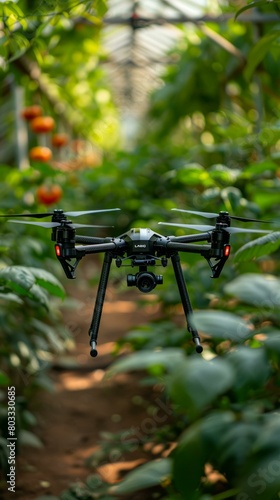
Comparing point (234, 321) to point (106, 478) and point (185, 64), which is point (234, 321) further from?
point (185, 64)

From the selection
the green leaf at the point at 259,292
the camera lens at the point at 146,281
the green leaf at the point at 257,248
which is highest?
the green leaf at the point at 257,248

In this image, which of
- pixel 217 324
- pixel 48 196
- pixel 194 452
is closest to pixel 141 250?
pixel 217 324

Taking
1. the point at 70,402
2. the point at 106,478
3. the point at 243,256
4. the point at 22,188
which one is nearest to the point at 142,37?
the point at 22,188

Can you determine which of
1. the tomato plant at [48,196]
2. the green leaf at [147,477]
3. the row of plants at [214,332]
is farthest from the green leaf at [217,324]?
the tomato plant at [48,196]

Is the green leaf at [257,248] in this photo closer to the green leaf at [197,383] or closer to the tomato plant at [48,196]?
the green leaf at [197,383]

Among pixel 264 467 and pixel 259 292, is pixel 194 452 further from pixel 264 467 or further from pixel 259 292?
pixel 259 292

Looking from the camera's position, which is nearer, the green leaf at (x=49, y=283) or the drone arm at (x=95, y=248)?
the drone arm at (x=95, y=248)
